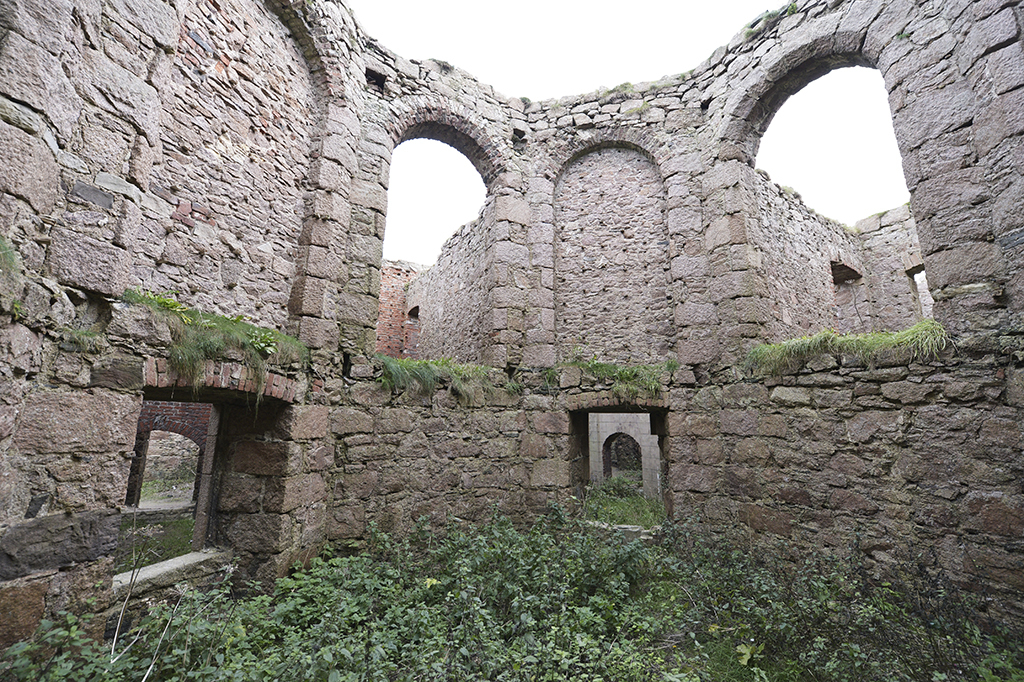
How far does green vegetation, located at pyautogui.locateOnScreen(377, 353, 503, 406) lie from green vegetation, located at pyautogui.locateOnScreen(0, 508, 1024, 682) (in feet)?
5.18

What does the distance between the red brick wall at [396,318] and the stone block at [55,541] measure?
27.0ft

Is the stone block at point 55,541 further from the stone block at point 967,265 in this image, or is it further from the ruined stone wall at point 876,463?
the stone block at point 967,265

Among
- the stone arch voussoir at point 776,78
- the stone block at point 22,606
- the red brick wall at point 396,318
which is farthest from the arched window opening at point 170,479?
the stone arch voussoir at point 776,78

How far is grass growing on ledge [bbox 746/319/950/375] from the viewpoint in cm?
352

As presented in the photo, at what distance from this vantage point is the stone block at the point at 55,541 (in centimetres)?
213

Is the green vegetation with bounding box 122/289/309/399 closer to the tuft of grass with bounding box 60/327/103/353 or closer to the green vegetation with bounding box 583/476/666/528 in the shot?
the tuft of grass with bounding box 60/327/103/353

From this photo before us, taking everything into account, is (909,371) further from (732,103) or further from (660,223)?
(732,103)

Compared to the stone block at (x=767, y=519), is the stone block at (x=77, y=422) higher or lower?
higher

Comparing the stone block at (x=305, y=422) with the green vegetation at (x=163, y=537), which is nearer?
the stone block at (x=305, y=422)

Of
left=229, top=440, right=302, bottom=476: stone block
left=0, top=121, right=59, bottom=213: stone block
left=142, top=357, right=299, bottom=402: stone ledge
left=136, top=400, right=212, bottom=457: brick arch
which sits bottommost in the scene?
left=229, top=440, right=302, bottom=476: stone block

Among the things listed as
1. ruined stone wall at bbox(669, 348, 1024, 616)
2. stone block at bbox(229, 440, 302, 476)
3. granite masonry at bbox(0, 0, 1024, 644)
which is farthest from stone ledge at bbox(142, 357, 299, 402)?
ruined stone wall at bbox(669, 348, 1024, 616)

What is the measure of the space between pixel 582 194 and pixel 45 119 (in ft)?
18.1

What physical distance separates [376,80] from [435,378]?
3.80m

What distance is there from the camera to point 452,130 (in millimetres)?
6051
